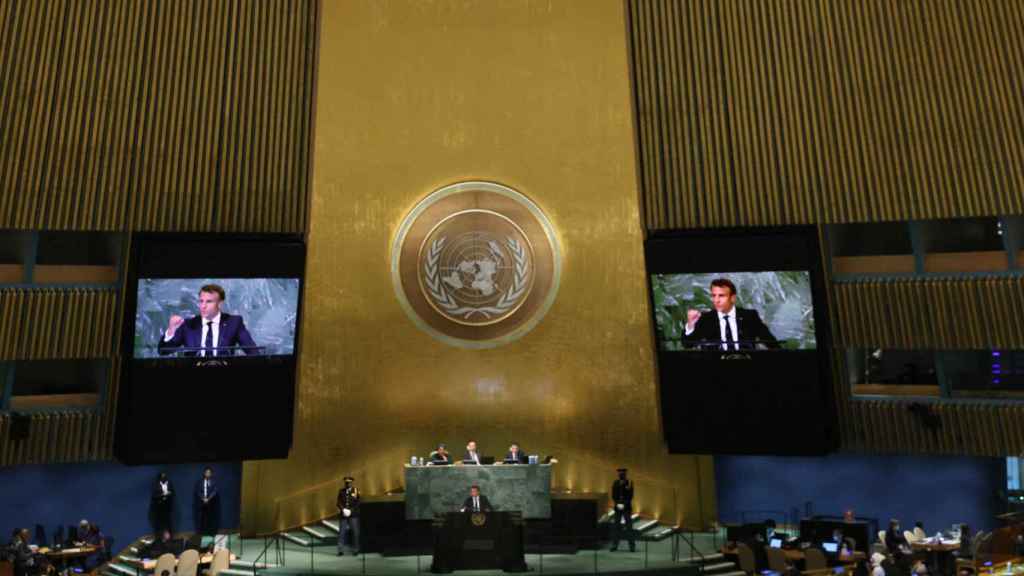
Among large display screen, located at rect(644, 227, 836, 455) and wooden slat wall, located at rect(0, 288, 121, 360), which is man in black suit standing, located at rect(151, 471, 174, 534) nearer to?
wooden slat wall, located at rect(0, 288, 121, 360)

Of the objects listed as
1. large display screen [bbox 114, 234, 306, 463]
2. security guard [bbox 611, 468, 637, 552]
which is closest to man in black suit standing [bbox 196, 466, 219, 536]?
large display screen [bbox 114, 234, 306, 463]

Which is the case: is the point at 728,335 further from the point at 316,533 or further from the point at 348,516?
the point at 316,533

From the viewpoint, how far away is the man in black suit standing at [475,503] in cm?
1260

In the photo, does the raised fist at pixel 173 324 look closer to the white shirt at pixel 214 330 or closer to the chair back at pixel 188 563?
the white shirt at pixel 214 330

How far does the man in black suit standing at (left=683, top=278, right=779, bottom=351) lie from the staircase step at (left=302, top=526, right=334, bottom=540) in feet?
21.1

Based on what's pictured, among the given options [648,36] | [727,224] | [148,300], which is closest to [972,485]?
[727,224]

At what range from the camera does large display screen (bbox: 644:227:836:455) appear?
12180 mm

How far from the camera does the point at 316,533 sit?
14391mm

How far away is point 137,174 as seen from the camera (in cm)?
1241

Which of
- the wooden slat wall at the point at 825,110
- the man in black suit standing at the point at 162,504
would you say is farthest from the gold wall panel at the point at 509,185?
the man in black suit standing at the point at 162,504

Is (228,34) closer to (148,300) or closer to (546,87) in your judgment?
(148,300)

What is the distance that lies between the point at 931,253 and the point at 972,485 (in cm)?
375

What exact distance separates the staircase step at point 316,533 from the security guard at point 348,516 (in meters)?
0.66

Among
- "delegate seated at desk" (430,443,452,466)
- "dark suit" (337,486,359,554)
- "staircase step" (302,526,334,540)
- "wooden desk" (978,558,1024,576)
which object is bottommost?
"wooden desk" (978,558,1024,576)
